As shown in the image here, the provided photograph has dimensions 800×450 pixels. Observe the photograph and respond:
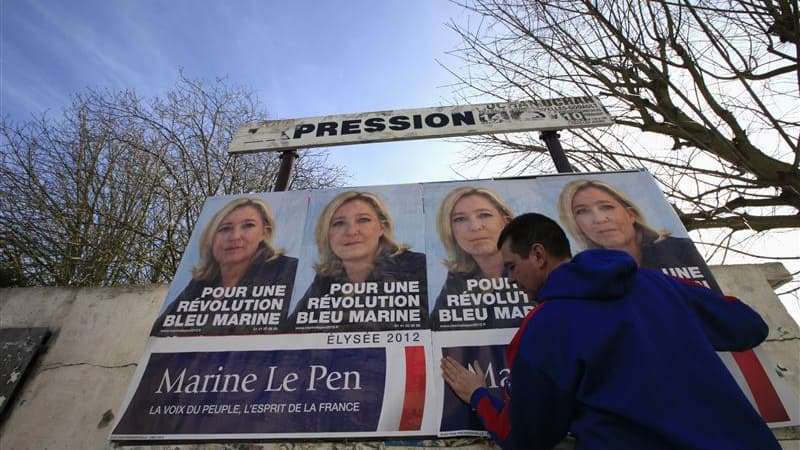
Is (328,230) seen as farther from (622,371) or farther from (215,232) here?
(622,371)

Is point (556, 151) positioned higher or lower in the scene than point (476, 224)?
higher

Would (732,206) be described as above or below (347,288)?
above

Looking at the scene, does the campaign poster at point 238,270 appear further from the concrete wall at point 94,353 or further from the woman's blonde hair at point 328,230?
the concrete wall at point 94,353

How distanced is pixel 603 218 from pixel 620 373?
2040 millimetres

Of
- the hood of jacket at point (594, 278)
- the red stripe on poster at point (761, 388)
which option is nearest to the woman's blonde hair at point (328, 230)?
the hood of jacket at point (594, 278)

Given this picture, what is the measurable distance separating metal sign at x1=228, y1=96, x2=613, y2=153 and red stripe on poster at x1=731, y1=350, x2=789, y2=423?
2244 millimetres

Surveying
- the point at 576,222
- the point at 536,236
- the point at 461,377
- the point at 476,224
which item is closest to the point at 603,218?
the point at 576,222

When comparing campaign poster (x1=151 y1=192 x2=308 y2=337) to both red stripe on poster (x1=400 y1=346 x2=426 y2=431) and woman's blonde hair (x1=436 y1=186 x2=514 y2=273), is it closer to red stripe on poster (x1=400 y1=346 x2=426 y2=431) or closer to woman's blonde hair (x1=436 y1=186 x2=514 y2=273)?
red stripe on poster (x1=400 y1=346 x2=426 y2=431)

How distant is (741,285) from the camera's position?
2715 millimetres

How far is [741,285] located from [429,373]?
8.10ft

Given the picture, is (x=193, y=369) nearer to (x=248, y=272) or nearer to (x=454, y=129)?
(x=248, y=272)

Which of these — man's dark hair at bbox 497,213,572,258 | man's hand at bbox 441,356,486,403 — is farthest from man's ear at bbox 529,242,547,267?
man's hand at bbox 441,356,486,403

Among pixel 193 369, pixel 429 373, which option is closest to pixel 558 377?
pixel 429 373

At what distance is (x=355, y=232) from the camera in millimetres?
2965
